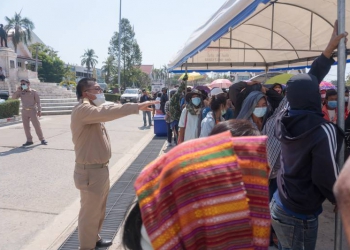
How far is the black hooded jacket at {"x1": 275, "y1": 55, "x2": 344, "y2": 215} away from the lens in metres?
1.77

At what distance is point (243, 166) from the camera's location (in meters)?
1.08

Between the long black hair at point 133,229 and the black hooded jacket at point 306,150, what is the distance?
3.57 ft

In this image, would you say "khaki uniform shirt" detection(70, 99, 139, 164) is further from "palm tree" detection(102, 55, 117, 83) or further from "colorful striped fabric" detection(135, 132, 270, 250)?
"palm tree" detection(102, 55, 117, 83)

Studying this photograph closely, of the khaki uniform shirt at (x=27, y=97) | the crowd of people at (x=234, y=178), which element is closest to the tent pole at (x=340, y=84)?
the crowd of people at (x=234, y=178)

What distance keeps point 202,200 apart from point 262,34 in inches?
255

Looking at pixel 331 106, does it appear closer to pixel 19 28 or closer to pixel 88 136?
pixel 88 136

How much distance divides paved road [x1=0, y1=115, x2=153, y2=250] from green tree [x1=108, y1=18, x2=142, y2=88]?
51552 millimetres

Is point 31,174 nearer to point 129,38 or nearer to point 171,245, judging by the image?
point 171,245

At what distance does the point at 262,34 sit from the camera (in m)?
6.84

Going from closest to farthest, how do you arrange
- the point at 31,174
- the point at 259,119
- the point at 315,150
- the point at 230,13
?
the point at 315,150 < the point at 230,13 < the point at 259,119 < the point at 31,174

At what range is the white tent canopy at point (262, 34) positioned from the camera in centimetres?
286

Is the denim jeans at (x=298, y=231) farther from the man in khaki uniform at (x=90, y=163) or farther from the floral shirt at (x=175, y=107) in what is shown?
the floral shirt at (x=175, y=107)

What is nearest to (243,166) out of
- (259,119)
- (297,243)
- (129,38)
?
(297,243)

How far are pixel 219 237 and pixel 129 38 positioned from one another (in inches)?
2489
